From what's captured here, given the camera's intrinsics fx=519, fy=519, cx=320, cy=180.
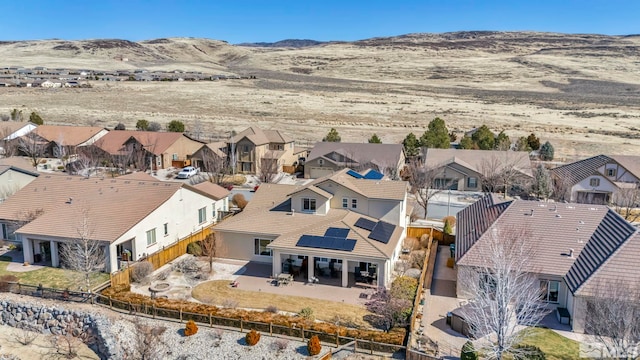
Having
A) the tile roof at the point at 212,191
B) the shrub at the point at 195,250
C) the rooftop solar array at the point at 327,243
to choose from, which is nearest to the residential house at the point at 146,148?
the tile roof at the point at 212,191

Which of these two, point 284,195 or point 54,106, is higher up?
point 54,106

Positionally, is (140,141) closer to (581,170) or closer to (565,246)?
(581,170)

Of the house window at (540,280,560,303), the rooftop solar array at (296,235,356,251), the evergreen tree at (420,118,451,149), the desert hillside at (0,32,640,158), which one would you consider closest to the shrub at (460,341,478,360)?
the house window at (540,280,560,303)

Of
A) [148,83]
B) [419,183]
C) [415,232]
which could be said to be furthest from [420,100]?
[415,232]

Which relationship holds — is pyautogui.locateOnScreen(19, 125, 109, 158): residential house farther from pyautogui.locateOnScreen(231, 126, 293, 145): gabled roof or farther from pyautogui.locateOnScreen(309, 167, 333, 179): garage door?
pyautogui.locateOnScreen(309, 167, 333, 179): garage door

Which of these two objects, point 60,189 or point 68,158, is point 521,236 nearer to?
point 60,189

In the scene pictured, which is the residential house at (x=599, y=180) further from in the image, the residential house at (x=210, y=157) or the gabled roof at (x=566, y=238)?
the residential house at (x=210, y=157)
